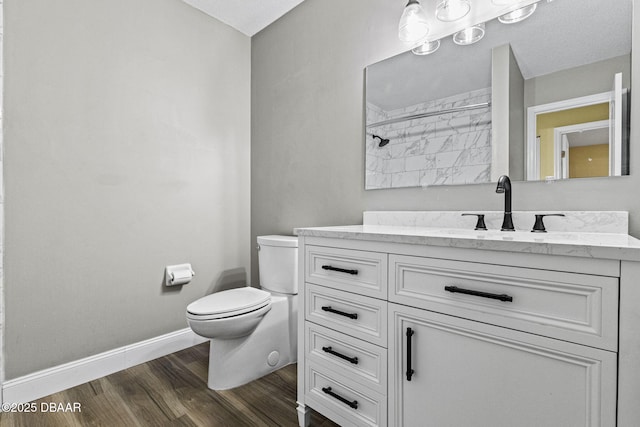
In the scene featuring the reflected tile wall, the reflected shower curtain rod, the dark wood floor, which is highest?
the reflected shower curtain rod

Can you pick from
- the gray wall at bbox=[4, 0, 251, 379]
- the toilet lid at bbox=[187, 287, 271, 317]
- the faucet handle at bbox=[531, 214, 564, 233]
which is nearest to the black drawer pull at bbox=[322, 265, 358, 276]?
the toilet lid at bbox=[187, 287, 271, 317]

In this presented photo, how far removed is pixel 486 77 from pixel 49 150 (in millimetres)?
2172

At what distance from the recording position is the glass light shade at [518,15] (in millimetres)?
1301

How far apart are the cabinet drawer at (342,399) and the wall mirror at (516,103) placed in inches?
38.6

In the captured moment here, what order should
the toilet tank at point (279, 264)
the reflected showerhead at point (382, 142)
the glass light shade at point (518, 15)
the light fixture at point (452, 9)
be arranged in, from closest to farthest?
the glass light shade at point (518, 15) → the light fixture at point (452, 9) → the reflected showerhead at point (382, 142) → the toilet tank at point (279, 264)

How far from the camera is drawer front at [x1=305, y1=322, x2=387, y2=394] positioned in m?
1.11

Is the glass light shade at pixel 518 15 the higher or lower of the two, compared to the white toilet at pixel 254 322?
higher

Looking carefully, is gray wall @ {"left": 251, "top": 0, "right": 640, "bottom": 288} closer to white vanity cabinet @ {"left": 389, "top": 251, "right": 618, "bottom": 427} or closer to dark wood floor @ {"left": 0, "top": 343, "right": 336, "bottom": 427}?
white vanity cabinet @ {"left": 389, "top": 251, "right": 618, "bottom": 427}

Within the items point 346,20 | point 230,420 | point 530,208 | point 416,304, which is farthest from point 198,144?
point 530,208

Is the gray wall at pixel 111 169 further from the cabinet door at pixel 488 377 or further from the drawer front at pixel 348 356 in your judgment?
the cabinet door at pixel 488 377

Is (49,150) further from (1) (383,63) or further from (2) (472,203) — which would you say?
(2) (472,203)

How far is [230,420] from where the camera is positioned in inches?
56.3

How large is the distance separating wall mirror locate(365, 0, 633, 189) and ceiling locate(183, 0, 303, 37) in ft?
3.29

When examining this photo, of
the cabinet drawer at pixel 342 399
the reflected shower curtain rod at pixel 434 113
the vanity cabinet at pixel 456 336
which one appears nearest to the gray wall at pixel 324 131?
the reflected shower curtain rod at pixel 434 113
